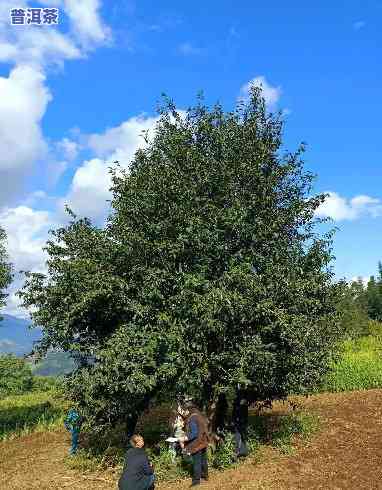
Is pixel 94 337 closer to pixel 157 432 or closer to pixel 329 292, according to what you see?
pixel 157 432

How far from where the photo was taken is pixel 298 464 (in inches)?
611

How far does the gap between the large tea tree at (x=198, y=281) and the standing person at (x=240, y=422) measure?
52 cm

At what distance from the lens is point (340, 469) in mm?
14945

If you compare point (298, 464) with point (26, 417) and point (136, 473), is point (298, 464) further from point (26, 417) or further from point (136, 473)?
point (26, 417)

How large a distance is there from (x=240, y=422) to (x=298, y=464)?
2135 mm

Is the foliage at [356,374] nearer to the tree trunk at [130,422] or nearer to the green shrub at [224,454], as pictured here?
the green shrub at [224,454]

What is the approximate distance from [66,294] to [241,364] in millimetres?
6357

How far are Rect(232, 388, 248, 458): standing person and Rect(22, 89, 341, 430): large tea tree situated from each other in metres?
0.52

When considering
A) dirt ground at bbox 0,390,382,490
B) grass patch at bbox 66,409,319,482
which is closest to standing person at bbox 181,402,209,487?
dirt ground at bbox 0,390,382,490

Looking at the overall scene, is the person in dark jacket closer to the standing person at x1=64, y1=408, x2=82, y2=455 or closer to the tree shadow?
the standing person at x1=64, y1=408, x2=82, y2=455

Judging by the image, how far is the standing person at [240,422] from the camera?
16172 mm

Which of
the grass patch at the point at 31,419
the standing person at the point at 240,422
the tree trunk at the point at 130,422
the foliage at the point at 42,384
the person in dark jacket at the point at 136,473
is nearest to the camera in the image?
the person in dark jacket at the point at 136,473

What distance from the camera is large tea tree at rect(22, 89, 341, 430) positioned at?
14.2 metres

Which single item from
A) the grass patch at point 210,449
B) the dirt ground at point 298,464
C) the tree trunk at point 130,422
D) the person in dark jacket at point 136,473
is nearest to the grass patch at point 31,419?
the dirt ground at point 298,464
